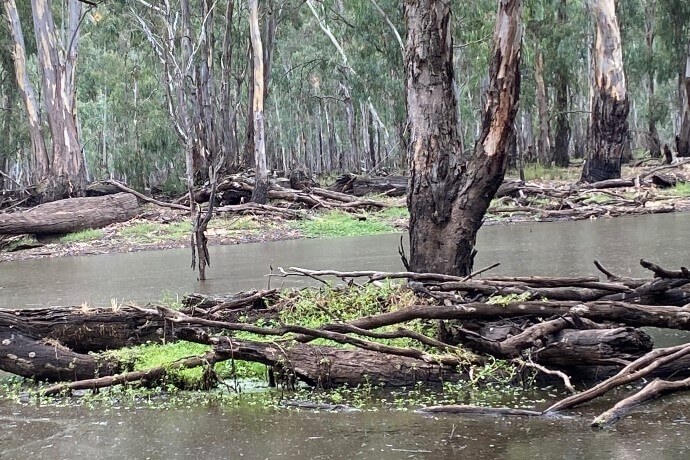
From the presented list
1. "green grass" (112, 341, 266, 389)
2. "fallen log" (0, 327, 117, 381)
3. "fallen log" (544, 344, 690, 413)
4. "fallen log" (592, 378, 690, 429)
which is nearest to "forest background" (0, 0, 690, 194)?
"fallen log" (0, 327, 117, 381)

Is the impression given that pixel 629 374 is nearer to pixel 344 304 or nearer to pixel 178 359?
pixel 344 304

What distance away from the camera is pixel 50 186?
1895cm

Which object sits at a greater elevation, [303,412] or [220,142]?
[220,142]

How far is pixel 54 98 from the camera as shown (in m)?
20.2

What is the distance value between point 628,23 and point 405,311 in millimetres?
32133

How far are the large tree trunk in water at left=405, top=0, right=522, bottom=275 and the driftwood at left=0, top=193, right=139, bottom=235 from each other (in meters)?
11.1

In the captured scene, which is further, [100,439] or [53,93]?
[53,93]

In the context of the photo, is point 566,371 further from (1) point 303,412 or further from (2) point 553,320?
(1) point 303,412

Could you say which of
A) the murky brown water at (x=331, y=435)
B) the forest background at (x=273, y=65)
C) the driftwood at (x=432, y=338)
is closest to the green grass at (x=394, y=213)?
the forest background at (x=273, y=65)

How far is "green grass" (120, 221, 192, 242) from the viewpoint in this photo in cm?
1497

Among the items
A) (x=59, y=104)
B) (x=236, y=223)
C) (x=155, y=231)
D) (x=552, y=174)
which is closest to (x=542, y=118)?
(x=552, y=174)

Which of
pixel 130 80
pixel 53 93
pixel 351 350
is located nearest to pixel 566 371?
pixel 351 350

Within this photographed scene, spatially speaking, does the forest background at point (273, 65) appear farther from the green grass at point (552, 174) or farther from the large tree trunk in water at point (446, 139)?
the large tree trunk in water at point (446, 139)

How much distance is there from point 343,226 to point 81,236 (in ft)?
16.7
